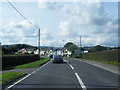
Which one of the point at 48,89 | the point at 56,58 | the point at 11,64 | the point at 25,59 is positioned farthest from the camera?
the point at 25,59

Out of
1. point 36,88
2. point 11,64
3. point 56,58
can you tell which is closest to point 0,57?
point 11,64

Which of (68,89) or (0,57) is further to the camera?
(0,57)

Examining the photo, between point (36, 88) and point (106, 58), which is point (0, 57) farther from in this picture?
point (106, 58)

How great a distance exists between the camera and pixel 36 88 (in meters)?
12.5

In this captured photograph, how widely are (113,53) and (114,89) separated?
1444 inches

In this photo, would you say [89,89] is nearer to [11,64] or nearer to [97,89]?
[97,89]

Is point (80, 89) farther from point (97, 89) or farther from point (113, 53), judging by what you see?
point (113, 53)

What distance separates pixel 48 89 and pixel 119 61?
34743 mm

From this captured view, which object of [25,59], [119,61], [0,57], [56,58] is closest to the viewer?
[0,57]

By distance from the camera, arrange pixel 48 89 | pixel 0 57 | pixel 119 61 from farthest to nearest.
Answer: pixel 119 61, pixel 0 57, pixel 48 89

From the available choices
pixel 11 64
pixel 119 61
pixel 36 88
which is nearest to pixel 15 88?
pixel 36 88

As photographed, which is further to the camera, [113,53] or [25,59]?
[25,59]

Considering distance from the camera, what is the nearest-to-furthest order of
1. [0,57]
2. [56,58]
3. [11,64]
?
[0,57], [11,64], [56,58]

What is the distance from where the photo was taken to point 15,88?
40.9 ft
